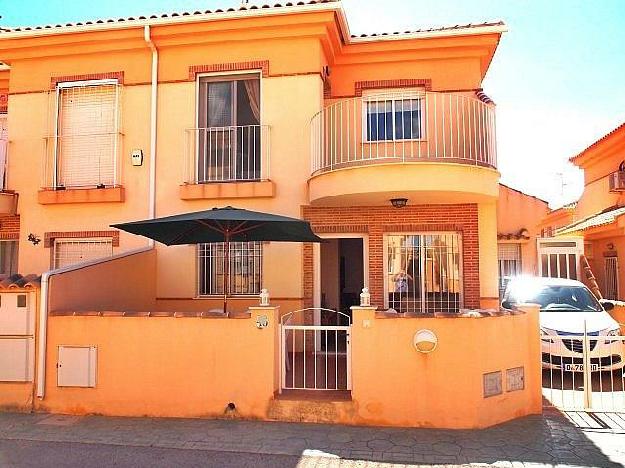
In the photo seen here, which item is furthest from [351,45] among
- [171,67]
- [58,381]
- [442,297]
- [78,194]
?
[58,381]

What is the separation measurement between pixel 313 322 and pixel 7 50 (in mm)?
8476

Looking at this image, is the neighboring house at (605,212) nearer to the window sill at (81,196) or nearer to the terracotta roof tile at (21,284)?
the window sill at (81,196)

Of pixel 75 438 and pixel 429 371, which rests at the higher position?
pixel 429 371

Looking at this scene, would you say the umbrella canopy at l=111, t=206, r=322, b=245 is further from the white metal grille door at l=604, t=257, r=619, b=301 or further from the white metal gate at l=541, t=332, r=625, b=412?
the white metal grille door at l=604, t=257, r=619, b=301

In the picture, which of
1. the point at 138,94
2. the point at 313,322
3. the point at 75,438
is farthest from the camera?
the point at 138,94

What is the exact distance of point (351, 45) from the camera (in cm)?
1081

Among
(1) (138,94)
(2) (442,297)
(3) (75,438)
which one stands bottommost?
(3) (75,438)

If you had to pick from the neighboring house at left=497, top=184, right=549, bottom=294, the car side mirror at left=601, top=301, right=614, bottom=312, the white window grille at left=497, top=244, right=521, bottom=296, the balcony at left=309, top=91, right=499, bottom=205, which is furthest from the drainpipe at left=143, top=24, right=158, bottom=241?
the white window grille at left=497, top=244, right=521, bottom=296

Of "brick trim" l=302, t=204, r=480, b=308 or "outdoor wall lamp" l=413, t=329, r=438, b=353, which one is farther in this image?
"brick trim" l=302, t=204, r=480, b=308

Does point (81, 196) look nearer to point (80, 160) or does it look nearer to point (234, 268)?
point (80, 160)

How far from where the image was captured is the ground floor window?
400 inches

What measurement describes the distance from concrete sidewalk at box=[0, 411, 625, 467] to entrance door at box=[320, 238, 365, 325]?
15.9ft

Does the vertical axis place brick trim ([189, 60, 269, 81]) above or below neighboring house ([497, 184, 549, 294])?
above

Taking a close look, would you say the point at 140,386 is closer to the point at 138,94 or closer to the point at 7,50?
the point at 138,94
